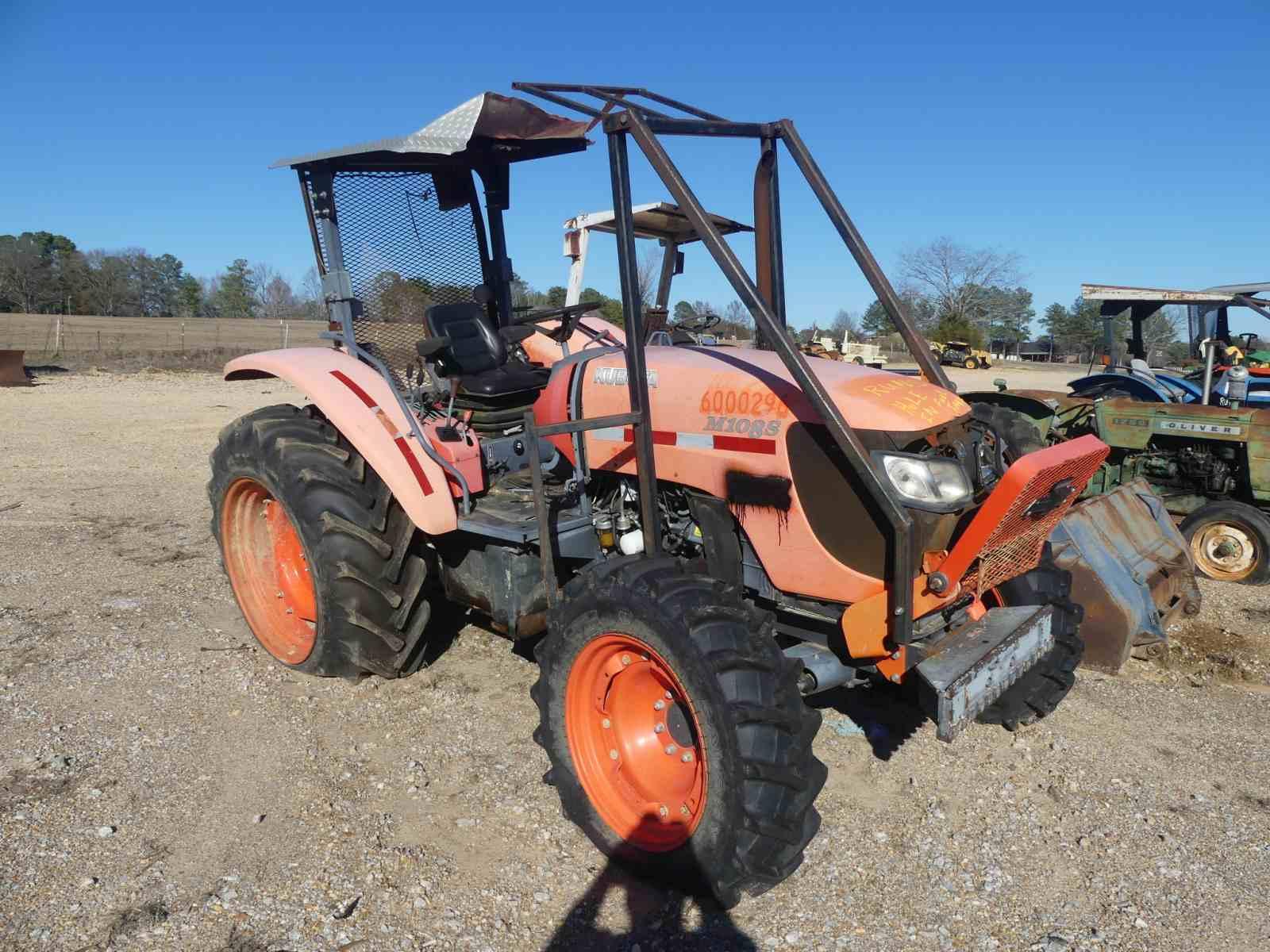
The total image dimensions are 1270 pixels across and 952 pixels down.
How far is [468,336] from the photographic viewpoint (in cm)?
411

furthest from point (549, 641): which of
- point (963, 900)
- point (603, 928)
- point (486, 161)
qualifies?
point (486, 161)

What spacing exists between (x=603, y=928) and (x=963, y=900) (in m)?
1.06

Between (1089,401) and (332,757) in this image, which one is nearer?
(332,757)

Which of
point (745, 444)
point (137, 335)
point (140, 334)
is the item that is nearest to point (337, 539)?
point (745, 444)

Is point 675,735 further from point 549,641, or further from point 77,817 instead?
point 77,817

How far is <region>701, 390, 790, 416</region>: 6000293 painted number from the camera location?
2.66 m

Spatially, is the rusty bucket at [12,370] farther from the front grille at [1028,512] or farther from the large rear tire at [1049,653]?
the front grille at [1028,512]

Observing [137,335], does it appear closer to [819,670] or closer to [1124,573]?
[1124,573]

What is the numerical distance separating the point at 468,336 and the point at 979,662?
266 cm

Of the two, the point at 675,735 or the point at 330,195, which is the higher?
the point at 330,195

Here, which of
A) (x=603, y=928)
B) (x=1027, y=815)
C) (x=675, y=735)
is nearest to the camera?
(x=603, y=928)

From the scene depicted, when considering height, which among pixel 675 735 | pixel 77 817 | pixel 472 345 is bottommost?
pixel 77 817

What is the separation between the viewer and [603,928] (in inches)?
96.6

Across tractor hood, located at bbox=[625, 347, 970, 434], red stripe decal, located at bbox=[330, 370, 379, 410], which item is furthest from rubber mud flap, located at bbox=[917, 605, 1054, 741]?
red stripe decal, located at bbox=[330, 370, 379, 410]
